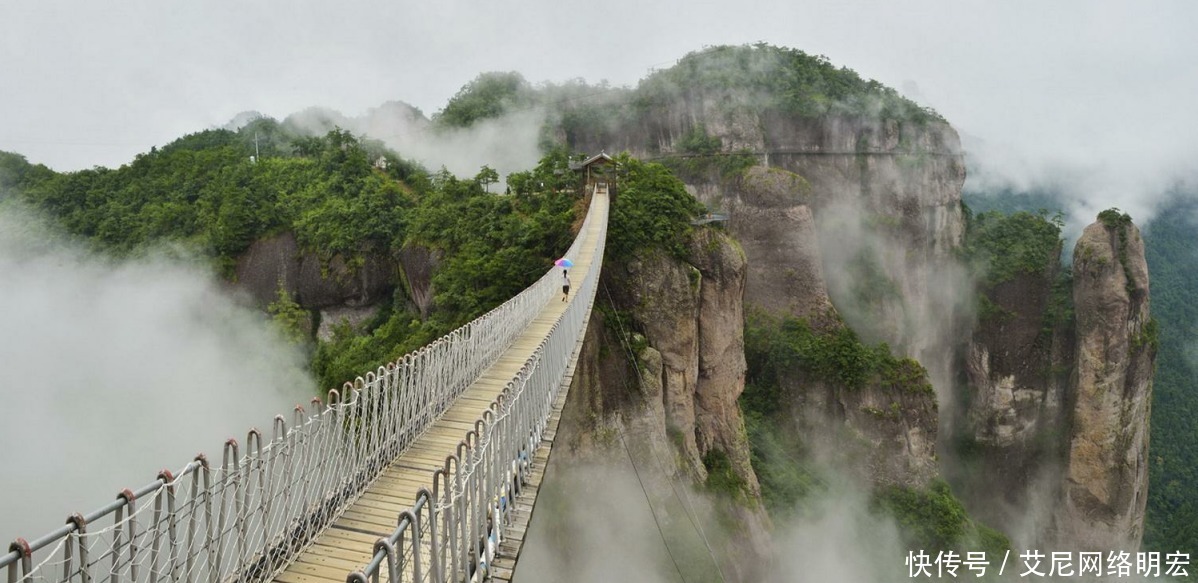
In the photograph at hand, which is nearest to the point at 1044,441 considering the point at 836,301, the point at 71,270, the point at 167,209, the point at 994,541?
the point at 994,541

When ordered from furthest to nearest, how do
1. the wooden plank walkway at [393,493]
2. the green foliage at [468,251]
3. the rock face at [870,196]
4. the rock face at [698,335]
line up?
the rock face at [870,196] < the rock face at [698,335] < the green foliage at [468,251] < the wooden plank walkway at [393,493]

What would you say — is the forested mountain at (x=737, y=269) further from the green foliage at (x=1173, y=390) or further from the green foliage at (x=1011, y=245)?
the green foliage at (x=1173, y=390)

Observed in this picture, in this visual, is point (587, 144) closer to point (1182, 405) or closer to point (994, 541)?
point (994, 541)

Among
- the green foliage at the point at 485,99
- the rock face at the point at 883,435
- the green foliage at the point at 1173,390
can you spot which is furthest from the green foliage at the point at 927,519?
the green foliage at the point at 485,99

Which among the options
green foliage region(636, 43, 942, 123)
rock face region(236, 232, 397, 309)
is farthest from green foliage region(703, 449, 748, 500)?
green foliage region(636, 43, 942, 123)

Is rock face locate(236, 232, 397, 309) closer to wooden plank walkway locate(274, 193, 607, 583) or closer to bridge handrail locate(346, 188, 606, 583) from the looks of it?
wooden plank walkway locate(274, 193, 607, 583)

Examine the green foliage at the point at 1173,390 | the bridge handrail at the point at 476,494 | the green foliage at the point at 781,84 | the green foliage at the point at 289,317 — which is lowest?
the green foliage at the point at 1173,390
